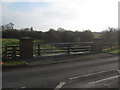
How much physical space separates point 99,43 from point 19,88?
1426 cm

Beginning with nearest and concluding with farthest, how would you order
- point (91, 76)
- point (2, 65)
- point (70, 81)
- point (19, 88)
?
1. point (19, 88)
2. point (70, 81)
3. point (91, 76)
4. point (2, 65)

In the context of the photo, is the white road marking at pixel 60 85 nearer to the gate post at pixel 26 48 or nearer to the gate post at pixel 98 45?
the gate post at pixel 26 48

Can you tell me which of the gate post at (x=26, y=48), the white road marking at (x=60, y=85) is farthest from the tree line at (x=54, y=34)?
the white road marking at (x=60, y=85)

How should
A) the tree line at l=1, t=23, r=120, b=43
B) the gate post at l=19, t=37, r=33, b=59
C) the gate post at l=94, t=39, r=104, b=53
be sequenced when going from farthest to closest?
the tree line at l=1, t=23, r=120, b=43, the gate post at l=94, t=39, r=104, b=53, the gate post at l=19, t=37, r=33, b=59

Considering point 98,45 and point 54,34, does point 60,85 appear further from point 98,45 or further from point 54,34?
point 54,34

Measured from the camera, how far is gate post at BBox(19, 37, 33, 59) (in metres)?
12.5

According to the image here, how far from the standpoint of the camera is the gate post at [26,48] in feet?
41.1

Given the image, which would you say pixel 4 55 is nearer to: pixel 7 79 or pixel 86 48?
pixel 7 79

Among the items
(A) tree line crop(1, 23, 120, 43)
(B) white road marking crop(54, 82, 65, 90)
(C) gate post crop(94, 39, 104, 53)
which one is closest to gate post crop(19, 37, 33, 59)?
(B) white road marking crop(54, 82, 65, 90)

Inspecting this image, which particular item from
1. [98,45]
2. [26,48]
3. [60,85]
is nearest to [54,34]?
[98,45]

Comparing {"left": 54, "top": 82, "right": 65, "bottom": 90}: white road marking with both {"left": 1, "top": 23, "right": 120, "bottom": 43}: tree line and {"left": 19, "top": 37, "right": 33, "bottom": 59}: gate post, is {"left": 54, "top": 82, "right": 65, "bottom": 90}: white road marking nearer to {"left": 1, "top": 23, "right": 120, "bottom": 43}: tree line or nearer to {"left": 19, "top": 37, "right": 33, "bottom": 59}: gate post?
{"left": 19, "top": 37, "right": 33, "bottom": 59}: gate post

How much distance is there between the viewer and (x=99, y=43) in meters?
18.9

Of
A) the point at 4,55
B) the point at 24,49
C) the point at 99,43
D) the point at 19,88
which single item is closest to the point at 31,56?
the point at 24,49

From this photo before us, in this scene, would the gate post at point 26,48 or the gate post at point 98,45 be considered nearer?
the gate post at point 26,48
